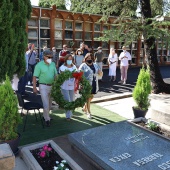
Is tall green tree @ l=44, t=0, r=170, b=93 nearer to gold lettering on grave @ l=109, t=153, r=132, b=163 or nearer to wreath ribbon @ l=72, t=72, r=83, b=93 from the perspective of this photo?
wreath ribbon @ l=72, t=72, r=83, b=93

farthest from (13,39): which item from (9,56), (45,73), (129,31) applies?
(129,31)

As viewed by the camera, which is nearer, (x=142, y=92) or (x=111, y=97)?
(x=142, y=92)

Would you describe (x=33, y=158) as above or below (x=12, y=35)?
below

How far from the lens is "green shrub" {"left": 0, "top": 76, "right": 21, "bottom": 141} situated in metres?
4.40

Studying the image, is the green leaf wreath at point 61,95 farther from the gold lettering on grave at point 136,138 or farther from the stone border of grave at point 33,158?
the gold lettering on grave at point 136,138

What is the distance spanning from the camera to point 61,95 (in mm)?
6176

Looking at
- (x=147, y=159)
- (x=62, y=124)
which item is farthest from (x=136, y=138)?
(x=62, y=124)

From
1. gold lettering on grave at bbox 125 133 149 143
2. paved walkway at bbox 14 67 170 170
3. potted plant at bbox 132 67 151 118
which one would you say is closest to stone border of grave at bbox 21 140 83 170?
gold lettering on grave at bbox 125 133 149 143

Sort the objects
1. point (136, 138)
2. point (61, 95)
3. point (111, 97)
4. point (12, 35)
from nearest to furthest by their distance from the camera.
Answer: point (136, 138)
point (12, 35)
point (61, 95)
point (111, 97)

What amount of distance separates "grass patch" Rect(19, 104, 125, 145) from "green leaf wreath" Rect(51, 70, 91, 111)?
1.86ft

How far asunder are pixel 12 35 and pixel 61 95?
1.92 m

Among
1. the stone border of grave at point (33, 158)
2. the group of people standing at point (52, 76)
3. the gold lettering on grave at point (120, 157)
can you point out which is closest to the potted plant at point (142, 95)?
the group of people standing at point (52, 76)

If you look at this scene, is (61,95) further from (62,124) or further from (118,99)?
(118,99)

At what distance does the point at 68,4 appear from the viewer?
1163 cm
